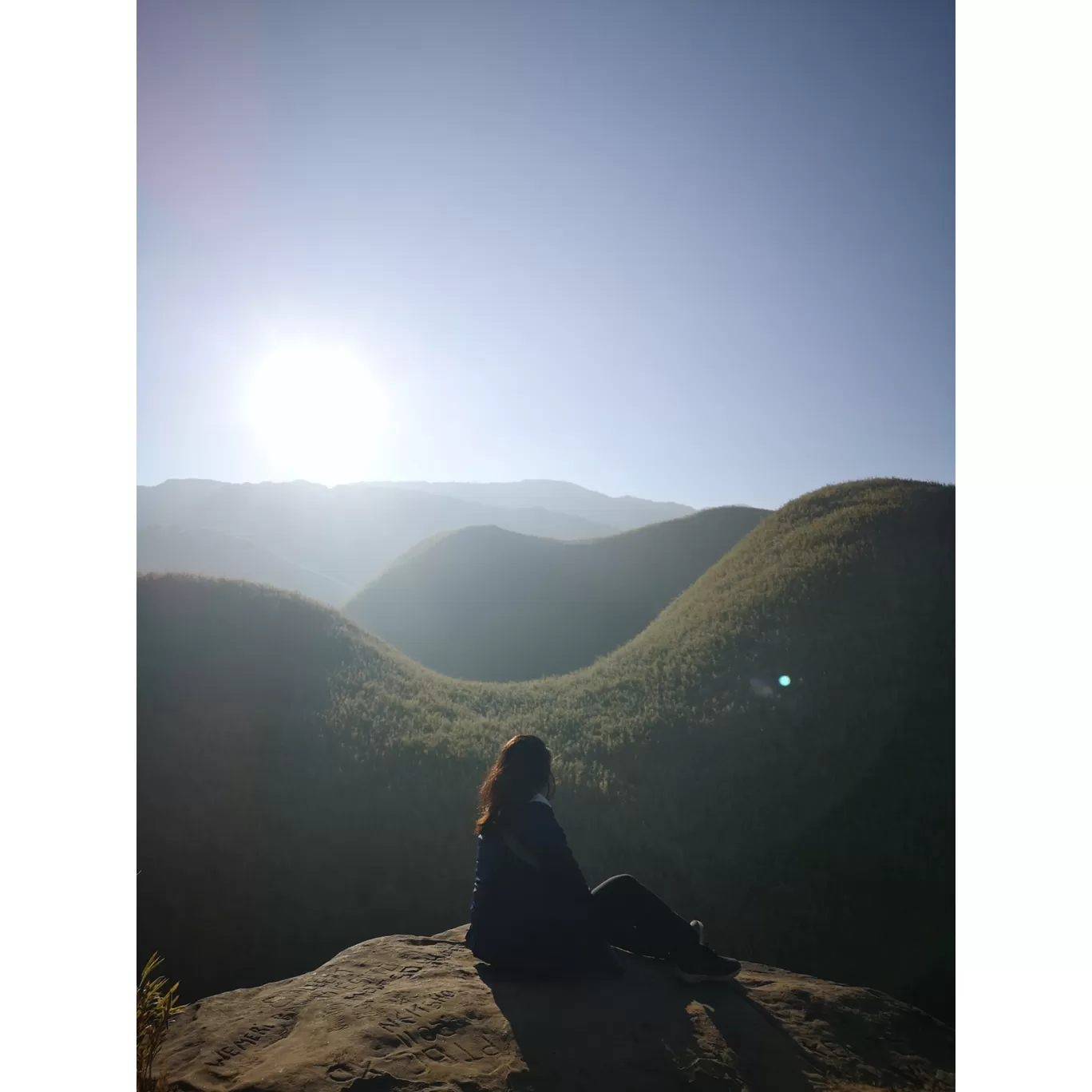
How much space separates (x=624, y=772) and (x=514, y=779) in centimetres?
1029

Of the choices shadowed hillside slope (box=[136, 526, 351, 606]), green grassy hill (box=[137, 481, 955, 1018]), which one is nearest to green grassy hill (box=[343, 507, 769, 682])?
shadowed hillside slope (box=[136, 526, 351, 606])

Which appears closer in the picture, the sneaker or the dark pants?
the sneaker

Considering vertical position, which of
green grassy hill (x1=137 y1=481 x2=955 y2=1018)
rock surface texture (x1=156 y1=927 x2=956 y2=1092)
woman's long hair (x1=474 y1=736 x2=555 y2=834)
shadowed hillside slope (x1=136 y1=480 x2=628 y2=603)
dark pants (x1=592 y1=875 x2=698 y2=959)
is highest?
shadowed hillside slope (x1=136 y1=480 x2=628 y2=603)

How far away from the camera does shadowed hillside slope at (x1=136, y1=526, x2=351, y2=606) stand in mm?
78312

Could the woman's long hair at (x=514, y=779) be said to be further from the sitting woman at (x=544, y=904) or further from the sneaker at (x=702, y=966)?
the sneaker at (x=702, y=966)

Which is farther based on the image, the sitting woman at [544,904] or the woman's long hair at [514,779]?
the woman's long hair at [514,779]

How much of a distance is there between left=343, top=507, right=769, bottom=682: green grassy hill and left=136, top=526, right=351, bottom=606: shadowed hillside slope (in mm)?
20598

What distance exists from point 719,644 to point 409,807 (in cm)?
966

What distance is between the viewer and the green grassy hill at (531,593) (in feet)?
152

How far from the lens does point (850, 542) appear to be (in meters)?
20.9

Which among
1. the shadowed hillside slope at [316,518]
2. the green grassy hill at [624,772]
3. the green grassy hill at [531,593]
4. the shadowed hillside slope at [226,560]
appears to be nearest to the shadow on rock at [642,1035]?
the green grassy hill at [624,772]

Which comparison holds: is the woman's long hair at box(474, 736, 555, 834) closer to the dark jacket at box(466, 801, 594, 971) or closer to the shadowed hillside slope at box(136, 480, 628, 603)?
the dark jacket at box(466, 801, 594, 971)

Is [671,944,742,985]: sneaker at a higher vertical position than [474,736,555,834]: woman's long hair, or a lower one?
lower

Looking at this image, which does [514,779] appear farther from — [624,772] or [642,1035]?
[624,772]
